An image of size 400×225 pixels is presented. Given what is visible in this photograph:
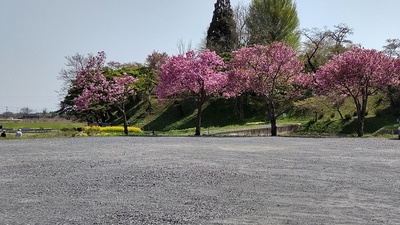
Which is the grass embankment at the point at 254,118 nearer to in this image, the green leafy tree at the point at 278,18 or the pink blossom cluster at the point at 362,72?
the pink blossom cluster at the point at 362,72

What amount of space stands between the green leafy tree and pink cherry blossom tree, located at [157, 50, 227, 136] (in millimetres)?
21341

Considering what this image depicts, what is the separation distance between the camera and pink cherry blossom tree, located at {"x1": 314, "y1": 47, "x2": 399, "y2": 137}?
20.4 metres

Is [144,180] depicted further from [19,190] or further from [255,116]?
[255,116]

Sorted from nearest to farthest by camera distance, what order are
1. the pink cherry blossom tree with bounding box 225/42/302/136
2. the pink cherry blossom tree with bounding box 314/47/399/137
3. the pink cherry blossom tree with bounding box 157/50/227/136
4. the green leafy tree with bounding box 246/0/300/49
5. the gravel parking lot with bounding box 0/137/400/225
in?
the gravel parking lot with bounding box 0/137/400/225, the pink cherry blossom tree with bounding box 314/47/399/137, the pink cherry blossom tree with bounding box 225/42/302/136, the pink cherry blossom tree with bounding box 157/50/227/136, the green leafy tree with bounding box 246/0/300/49

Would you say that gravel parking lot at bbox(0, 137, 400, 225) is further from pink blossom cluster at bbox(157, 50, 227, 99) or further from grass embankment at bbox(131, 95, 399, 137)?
grass embankment at bbox(131, 95, 399, 137)

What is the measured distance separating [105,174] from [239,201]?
3668 mm

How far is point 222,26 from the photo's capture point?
159 feet

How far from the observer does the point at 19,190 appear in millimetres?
7176

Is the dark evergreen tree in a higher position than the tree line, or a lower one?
higher

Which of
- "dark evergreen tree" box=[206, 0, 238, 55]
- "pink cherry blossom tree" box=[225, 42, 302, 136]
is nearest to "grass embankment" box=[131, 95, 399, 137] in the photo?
"pink cherry blossom tree" box=[225, 42, 302, 136]

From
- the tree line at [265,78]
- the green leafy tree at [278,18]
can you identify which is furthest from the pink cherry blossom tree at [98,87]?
the green leafy tree at [278,18]

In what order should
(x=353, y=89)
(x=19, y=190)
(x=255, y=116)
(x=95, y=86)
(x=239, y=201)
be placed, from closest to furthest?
(x=239, y=201), (x=19, y=190), (x=353, y=89), (x=95, y=86), (x=255, y=116)

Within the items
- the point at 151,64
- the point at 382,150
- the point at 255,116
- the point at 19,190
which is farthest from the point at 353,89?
the point at 151,64

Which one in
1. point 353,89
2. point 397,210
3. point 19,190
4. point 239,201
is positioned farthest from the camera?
point 353,89
